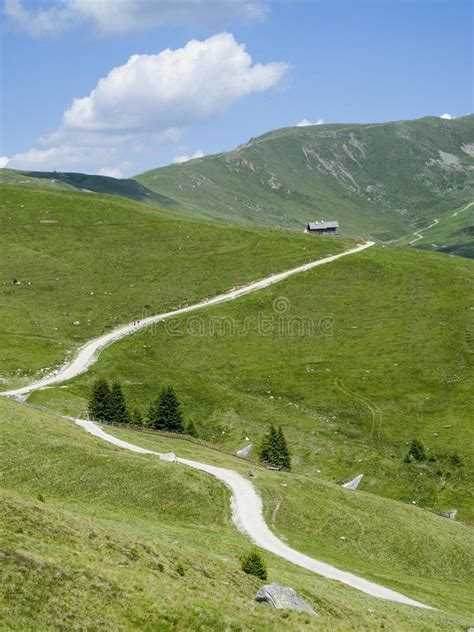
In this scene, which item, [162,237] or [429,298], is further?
[162,237]

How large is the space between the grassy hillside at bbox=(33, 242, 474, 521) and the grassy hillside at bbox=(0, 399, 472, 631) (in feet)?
51.5

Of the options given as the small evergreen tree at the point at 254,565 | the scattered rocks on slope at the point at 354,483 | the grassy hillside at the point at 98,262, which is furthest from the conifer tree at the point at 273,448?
the grassy hillside at the point at 98,262

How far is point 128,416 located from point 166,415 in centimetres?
520

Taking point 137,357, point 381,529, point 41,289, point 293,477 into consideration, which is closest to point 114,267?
point 41,289

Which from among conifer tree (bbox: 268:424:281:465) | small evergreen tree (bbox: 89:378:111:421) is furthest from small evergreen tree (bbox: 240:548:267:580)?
small evergreen tree (bbox: 89:378:111:421)

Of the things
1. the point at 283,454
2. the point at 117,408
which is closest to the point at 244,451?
the point at 283,454

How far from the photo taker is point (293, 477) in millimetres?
55031

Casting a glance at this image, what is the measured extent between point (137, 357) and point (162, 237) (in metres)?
53.5

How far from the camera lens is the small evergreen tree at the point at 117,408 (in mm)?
75000

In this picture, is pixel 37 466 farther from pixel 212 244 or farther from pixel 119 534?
pixel 212 244

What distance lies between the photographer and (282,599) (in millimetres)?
26672

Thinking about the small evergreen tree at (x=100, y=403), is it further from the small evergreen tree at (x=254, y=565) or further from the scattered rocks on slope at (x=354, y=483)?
the small evergreen tree at (x=254, y=565)

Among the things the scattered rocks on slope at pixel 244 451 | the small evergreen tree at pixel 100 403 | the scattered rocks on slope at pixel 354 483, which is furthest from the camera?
the small evergreen tree at pixel 100 403

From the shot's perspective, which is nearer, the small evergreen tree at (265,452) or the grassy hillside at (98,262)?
the small evergreen tree at (265,452)
